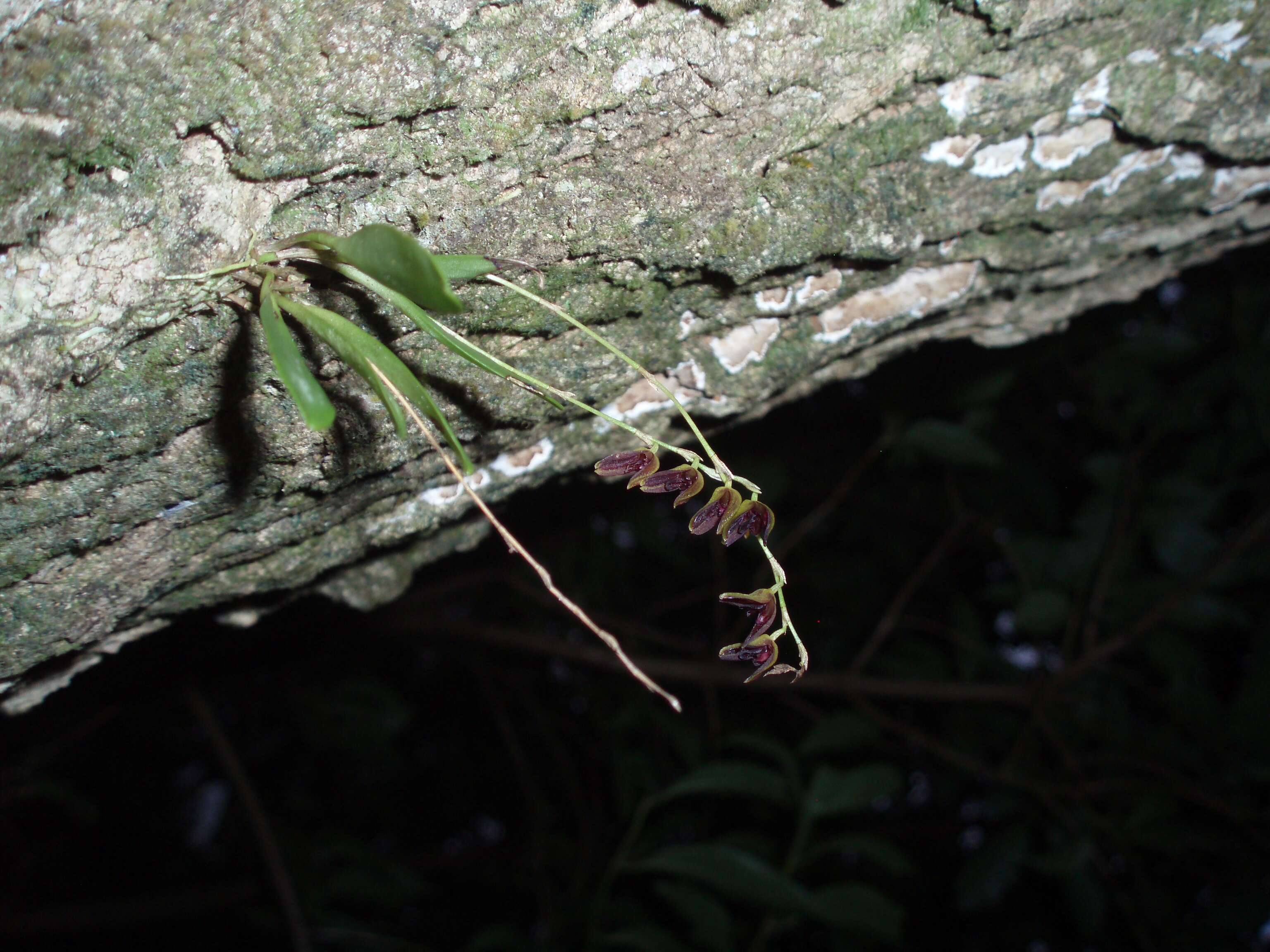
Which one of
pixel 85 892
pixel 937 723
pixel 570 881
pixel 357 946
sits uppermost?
pixel 85 892

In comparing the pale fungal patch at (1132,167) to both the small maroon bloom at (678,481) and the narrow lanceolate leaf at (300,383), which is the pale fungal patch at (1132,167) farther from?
the narrow lanceolate leaf at (300,383)

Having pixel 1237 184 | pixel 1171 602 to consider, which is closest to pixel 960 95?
pixel 1237 184

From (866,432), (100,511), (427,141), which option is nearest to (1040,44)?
(427,141)

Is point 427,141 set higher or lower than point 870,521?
higher

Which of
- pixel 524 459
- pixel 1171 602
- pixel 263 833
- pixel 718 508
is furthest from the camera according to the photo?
pixel 1171 602

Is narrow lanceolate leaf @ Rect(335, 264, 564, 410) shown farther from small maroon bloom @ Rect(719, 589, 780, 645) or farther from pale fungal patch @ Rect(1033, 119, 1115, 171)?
pale fungal patch @ Rect(1033, 119, 1115, 171)

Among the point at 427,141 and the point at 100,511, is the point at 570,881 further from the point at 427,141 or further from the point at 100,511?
the point at 427,141

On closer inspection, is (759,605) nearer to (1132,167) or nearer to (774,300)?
(774,300)
